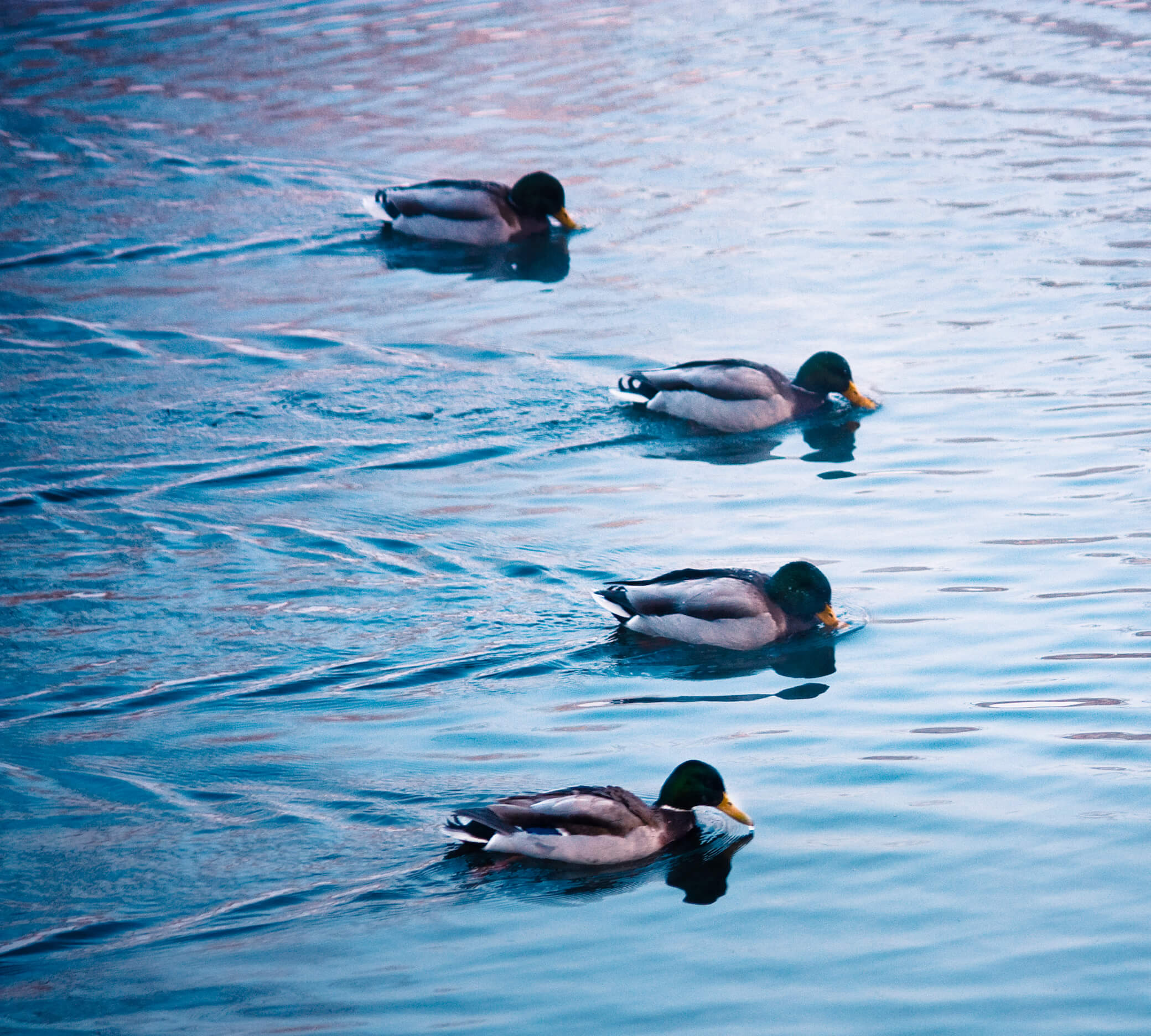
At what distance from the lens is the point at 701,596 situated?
8.34m

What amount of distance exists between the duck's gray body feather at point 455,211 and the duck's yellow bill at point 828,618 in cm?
866

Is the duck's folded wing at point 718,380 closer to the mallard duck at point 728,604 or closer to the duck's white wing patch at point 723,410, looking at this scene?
the duck's white wing patch at point 723,410

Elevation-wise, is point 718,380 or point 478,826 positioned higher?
point 718,380

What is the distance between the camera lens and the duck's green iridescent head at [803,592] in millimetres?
8336

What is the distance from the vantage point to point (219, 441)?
11.5 metres

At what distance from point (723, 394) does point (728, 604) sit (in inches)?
137

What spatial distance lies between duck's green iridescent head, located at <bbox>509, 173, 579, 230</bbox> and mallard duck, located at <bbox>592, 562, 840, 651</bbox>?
8363 millimetres

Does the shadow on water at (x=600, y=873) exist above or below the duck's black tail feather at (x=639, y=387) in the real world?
below

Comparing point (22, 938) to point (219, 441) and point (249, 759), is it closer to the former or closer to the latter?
point (249, 759)

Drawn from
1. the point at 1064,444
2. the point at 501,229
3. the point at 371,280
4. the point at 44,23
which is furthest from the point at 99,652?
the point at 44,23

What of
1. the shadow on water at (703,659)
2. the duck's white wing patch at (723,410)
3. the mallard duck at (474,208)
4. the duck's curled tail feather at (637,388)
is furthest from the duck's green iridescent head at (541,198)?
the shadow on water at (703,659)

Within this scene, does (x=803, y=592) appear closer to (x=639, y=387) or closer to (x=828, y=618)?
(x=828, y=618)

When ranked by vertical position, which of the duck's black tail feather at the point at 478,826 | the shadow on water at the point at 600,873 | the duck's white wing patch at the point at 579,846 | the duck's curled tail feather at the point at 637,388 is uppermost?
the duck's curled tail feather at the point at 637,388

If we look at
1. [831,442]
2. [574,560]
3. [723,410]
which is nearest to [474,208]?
[723,410]
